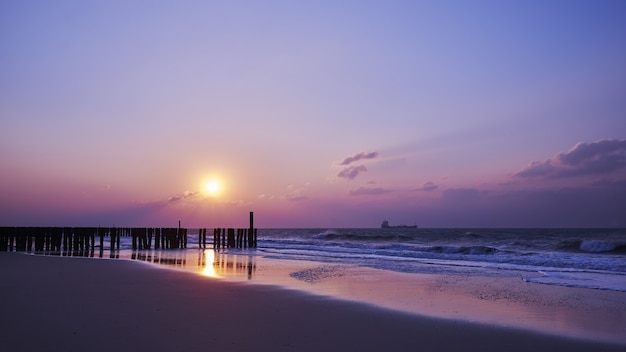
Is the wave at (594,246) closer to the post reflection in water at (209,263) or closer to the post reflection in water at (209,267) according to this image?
the post reflection in water at (209,263)

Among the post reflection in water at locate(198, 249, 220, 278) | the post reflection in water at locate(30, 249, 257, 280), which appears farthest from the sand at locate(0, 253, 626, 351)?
the post reflection in water at locate(30, 249, 257, 280)

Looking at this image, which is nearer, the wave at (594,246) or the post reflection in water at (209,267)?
the post reflection in water at (209,267)

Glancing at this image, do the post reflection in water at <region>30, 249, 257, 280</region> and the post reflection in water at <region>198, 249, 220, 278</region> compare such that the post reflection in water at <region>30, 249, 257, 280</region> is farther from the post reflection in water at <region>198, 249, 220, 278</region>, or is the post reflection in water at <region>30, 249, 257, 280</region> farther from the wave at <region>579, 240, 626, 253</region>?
the wave at <region>579, 240, 626, 253</region>

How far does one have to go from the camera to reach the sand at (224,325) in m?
6.70

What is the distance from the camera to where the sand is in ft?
22.0

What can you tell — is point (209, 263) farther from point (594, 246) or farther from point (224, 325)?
point (594, 246)

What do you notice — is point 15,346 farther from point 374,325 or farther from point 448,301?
point 448,301

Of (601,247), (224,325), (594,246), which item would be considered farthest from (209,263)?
(594,246)

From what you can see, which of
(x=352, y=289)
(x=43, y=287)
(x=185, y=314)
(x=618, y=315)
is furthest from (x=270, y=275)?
(x=618, y=315)

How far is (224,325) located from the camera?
25.8 feet

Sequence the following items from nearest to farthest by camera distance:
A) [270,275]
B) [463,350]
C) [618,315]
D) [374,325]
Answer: [463,350], [374,325], [618,315], [270,275]

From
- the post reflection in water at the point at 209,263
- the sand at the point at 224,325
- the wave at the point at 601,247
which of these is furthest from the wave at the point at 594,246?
the sand at the point at 224,325

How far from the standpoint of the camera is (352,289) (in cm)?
1317

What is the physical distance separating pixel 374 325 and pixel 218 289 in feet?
17.8
